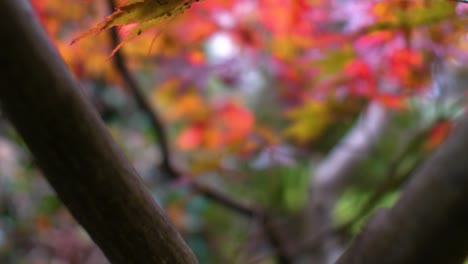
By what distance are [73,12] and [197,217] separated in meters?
1.13

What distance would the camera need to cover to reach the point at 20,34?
283 millimetres

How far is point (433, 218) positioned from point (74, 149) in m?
0.23

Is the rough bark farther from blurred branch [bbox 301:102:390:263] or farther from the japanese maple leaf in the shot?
blurred branch [bbox 301:102:390:263]

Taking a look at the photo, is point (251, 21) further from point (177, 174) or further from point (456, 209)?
point (456, 209)

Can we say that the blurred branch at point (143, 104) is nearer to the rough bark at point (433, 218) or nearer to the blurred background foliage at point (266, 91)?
the blurred background foliage at point (266, 91)

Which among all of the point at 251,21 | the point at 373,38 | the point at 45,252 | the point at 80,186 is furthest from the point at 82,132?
the point at 45,252

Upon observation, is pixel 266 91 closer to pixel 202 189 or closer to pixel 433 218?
pixel 202 189

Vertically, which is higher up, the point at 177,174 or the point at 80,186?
the point at 177,174

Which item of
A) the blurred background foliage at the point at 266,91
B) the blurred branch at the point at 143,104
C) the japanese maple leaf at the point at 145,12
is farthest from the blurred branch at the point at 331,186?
the japanese maple leaf at the point at 145,12

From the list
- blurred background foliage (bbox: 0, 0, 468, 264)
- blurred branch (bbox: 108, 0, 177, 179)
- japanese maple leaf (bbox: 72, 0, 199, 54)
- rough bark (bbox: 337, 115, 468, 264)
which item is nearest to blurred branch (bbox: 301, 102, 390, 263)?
blurred background foliage (bbox: 0, 0, 468, 264)

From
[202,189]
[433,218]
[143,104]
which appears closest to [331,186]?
[202,189]

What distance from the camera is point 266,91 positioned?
91.1 inches

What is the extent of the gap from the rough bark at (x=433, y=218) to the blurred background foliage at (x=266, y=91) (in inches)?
7.4

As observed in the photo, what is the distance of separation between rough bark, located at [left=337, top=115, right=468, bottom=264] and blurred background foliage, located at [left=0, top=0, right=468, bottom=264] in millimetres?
187
